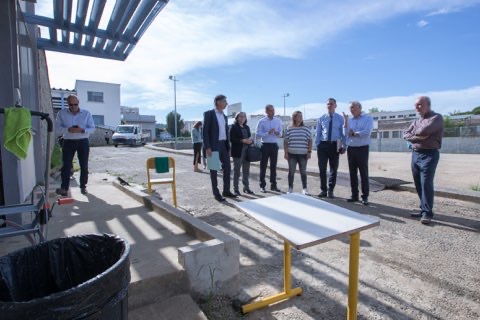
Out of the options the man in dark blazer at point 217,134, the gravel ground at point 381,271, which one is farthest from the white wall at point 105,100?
the gravel ground at point 381,271

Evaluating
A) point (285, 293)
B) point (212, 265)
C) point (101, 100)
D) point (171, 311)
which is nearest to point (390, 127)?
point (285, 293)

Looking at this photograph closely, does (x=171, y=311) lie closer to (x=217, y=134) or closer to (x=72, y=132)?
(x=217, y=134)

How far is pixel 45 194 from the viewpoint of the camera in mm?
2254

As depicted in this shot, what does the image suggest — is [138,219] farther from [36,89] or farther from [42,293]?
[36,89]

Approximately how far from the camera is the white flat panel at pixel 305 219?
1829 millimetres

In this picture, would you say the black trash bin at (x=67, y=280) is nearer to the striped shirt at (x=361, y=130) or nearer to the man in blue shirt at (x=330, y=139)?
the striped shirt at (x=361, y=130)

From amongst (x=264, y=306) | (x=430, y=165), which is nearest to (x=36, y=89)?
(x=264, y=306)

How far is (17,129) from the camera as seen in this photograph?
2.31m

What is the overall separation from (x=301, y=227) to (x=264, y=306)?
90 cm

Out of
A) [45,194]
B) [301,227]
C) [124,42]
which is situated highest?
[124,42]

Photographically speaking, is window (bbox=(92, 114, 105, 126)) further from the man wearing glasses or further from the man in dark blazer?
the man in dark blazer

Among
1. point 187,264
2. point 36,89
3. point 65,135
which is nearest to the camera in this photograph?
point 187,264

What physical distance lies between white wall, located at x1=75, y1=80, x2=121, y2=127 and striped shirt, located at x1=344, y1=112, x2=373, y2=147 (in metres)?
Answer: 45.4

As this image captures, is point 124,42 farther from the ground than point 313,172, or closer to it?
farther from the ground
